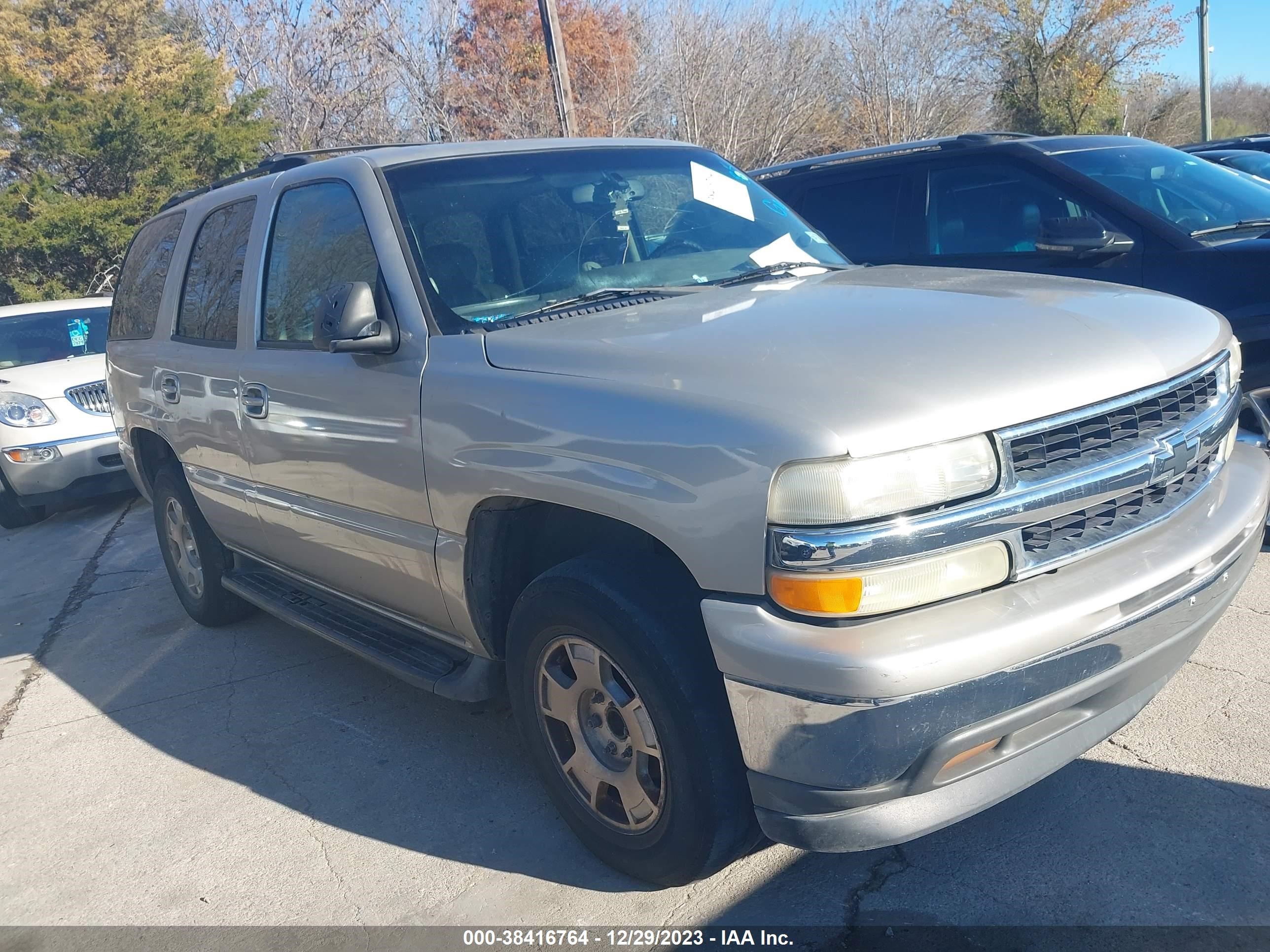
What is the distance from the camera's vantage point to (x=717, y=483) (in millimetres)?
2328

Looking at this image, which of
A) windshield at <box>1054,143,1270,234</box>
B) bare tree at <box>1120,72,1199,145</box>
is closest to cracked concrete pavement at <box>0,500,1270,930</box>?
windshield at <box>1054,143,1270,234</box>

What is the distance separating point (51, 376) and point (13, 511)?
113 cm

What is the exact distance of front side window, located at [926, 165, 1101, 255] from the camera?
555 cm

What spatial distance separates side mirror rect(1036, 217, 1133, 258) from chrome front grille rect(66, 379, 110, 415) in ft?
23.1

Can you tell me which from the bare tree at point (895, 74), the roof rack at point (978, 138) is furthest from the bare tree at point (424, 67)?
the roof rack at point (978, 138)

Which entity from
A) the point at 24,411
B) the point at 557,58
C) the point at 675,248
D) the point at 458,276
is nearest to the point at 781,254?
the point at 675,248

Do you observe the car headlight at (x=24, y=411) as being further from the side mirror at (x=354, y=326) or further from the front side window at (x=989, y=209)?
the front side window at (x=989, y=209)

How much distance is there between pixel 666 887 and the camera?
2832mm

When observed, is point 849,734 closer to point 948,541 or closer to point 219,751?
point 948,541

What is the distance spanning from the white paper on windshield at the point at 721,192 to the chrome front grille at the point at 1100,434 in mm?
1699

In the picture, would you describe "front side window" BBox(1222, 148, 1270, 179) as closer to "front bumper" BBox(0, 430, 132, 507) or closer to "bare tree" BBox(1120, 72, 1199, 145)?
"front bumper" BBox(0, 430, 132, 507)

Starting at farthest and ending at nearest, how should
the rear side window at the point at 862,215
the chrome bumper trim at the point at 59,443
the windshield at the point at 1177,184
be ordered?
the chrome bumper trim at the point at 59,443, the rear side window at the point at 862,215, the windshield at the point at 1177,184

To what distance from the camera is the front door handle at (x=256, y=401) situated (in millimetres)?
3965

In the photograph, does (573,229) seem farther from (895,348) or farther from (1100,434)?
(1100,434)
